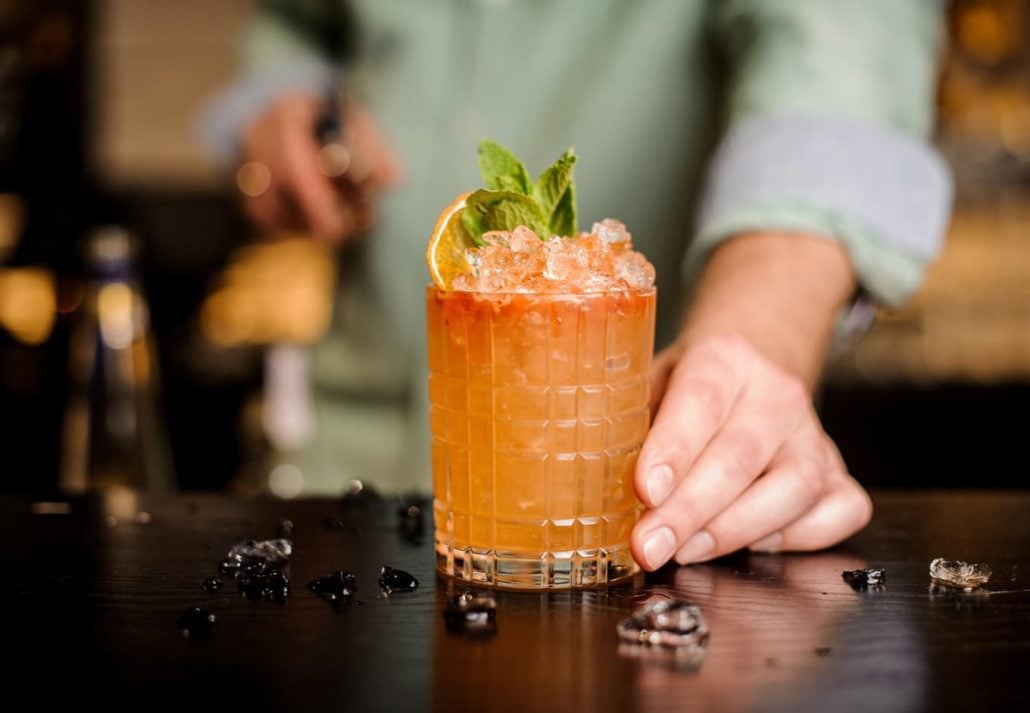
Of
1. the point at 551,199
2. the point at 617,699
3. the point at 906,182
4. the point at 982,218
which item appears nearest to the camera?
the point at 617,699

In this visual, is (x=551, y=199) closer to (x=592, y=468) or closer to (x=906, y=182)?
(x=592, y=468)

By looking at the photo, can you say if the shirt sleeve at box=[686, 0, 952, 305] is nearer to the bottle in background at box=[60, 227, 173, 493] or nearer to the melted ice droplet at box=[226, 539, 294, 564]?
the melted ice droplet at box=[226, 539, 294, 564]

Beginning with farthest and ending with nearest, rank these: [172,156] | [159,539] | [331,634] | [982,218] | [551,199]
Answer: [172,156] < [982,218] < [159,539] < [551,199] < [331,634]

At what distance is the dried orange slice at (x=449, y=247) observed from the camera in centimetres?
101

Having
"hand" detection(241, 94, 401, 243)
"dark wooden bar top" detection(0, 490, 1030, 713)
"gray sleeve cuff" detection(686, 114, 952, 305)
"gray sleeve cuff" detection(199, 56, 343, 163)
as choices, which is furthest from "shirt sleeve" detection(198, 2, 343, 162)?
"dark wooden bar top" detection(0, 490, 1030, 713)

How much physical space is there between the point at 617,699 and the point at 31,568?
59cm

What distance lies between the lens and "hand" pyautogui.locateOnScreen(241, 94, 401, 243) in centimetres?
179

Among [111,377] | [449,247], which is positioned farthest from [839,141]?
A: [111,377]

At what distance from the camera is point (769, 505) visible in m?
1.06

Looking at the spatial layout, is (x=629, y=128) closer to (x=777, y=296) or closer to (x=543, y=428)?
(x=777, y=296)

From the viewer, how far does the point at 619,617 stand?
892mm

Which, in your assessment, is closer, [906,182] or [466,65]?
[906,182]

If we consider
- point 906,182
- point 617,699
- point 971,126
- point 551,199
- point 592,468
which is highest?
point 971,126

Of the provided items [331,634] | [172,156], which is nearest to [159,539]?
[331,634]
